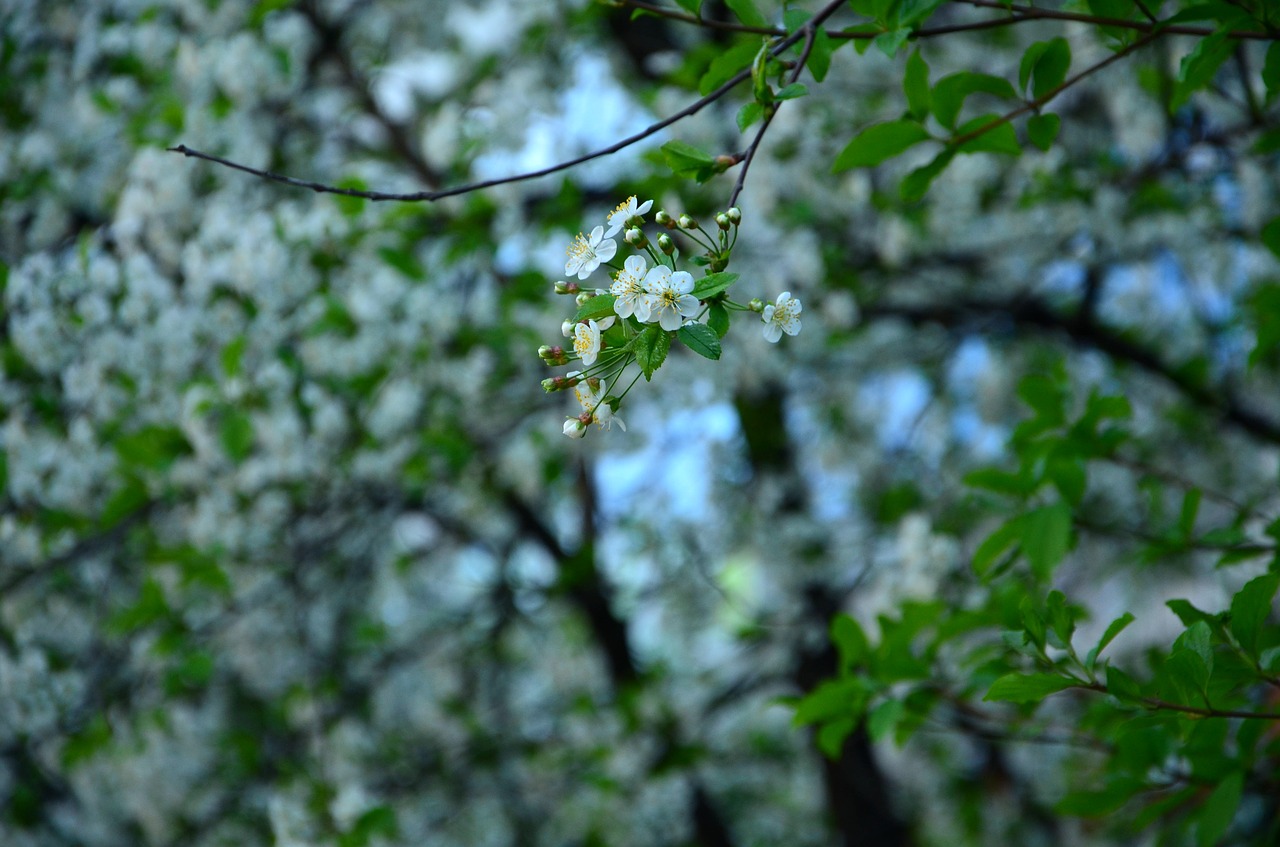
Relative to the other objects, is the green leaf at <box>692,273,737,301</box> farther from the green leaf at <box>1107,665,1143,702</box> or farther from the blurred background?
the blurred background

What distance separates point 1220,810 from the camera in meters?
1.59

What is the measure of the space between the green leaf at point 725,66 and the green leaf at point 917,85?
0.27 metres

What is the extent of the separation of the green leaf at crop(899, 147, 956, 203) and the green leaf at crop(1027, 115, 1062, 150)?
0.50ft

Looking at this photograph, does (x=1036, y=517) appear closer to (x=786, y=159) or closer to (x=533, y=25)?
(x=786, y=159)

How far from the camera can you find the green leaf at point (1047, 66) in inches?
64.8

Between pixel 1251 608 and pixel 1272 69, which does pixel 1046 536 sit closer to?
pixel 1251 608

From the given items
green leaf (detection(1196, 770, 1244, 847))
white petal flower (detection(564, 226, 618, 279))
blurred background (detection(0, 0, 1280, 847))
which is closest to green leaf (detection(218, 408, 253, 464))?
blurred background (detection(0, 0, 1280, 847))

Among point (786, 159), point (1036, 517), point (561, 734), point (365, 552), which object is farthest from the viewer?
point (561, 734)

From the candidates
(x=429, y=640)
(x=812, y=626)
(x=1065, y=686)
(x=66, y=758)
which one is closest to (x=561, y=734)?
(x=429, y=640)

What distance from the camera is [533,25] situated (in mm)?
4430

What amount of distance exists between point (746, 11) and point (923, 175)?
0.41 meters

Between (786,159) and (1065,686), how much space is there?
2.81m

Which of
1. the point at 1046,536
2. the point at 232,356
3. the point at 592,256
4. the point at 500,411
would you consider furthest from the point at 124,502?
the point at 1046,536

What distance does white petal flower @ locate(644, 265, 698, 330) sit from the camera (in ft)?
4.00
